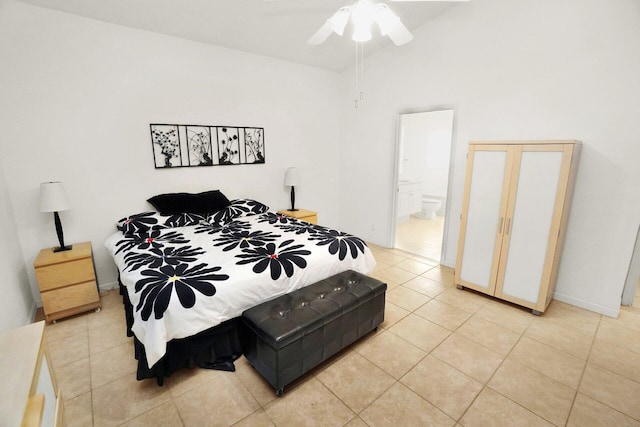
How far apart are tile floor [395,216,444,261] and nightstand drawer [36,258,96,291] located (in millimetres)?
3801

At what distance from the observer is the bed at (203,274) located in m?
1.82

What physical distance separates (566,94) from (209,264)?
343 centimetres

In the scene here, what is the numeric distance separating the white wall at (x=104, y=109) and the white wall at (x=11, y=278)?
0.43ft

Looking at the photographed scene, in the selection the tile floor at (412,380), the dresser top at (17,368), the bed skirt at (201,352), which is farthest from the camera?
the bed skirt at (201,352)

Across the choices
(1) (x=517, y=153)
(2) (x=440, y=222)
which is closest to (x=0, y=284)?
(1) (x=517, y=153)

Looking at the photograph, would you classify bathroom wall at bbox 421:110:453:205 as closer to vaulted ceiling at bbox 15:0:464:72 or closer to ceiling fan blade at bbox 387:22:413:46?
vaulted ceiling at bbox 15:0:464:72

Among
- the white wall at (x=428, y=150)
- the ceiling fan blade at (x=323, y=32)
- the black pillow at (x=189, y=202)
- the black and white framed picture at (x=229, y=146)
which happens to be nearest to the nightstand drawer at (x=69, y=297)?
the black pillow at (x=189, y=202)

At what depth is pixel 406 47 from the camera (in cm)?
385

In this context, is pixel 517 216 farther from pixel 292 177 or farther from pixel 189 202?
pixel 189 202

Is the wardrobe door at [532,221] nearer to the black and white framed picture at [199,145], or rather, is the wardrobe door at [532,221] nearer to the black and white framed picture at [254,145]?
the black and white framed picture at [254,145]

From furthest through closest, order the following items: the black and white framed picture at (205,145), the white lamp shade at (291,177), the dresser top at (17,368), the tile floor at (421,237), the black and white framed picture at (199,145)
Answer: the tile floor at (421,237) → the white lamp shade at (291,177) → the black and white framed picture at (199,145) → the black and white framed picture at (205,145) → the dresser top at (17,368)

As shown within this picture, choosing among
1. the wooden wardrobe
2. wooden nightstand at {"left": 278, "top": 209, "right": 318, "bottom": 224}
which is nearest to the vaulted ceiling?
the wooden wardrobe

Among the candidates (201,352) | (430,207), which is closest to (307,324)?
(201,352)

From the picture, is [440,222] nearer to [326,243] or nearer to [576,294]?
[576,294]
